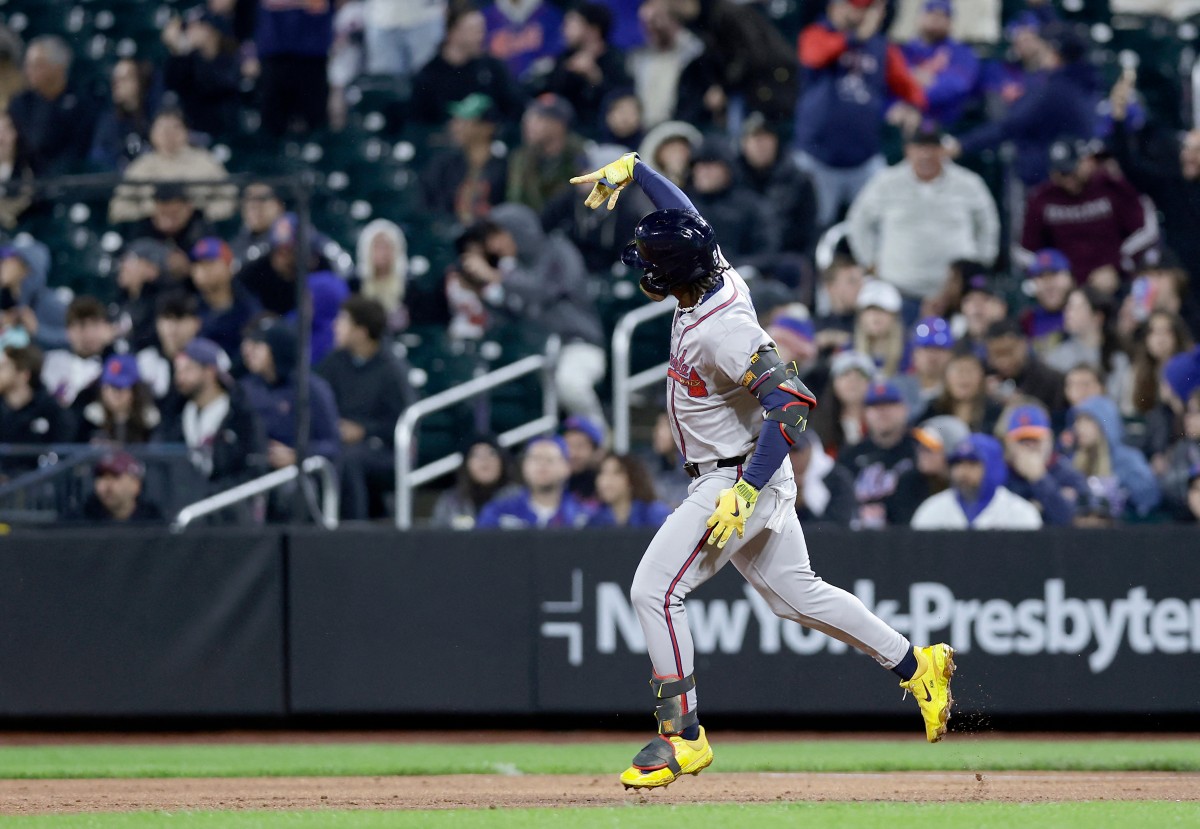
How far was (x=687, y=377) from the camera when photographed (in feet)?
21.6

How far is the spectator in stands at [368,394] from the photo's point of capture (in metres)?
10.8

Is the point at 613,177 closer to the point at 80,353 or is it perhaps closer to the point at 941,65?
the point at 80,353

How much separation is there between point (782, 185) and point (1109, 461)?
3295 mm

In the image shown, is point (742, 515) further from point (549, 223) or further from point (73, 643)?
point (549, 223)

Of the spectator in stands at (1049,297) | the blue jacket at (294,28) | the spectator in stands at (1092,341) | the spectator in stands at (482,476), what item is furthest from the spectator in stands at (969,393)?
the blue jacket at (294,28)

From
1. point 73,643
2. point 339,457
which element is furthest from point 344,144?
point 73,643

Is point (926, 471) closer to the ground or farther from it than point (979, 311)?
closer to the ground

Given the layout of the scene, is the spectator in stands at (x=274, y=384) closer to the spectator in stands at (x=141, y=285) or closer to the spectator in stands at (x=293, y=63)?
the spectator in stands at (x=141, y=285)

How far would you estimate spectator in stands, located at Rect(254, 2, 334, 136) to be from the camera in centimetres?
1427

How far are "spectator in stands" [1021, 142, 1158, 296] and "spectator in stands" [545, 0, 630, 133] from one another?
11.2 feet

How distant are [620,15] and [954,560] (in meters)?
6.57

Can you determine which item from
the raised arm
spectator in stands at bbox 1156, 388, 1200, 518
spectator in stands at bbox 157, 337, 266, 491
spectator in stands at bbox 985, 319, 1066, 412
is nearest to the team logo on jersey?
the raised arm

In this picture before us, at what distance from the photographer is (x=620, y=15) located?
47.6ft

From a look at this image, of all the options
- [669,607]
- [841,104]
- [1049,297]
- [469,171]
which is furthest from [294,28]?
[669,607]
